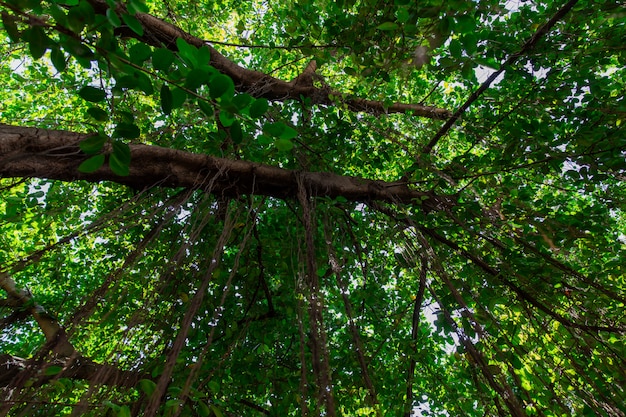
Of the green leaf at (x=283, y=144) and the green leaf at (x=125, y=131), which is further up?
the green leaf at (x=283, y=144)

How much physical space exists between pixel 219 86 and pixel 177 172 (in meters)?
1.13

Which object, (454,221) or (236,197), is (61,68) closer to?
(236,197)

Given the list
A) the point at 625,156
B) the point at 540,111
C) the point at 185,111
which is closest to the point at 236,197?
the point at 185,111

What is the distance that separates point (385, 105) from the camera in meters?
2.24

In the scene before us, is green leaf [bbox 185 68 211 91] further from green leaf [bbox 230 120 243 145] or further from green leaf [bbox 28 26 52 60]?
green leaf [bbox 28 26 52 60]

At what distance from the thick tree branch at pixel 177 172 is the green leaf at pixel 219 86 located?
790 millimetres

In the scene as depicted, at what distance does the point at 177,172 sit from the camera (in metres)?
1.74

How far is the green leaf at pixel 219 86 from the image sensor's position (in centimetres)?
72

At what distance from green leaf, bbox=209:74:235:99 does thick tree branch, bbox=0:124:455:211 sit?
790 millimetres

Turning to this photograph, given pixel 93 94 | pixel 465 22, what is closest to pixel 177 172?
pixel 93 94

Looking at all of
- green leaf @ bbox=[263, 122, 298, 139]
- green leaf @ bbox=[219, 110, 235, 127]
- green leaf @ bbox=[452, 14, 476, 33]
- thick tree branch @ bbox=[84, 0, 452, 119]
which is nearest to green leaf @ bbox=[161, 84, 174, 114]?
green leaf @ bbox=[219, 110, 235, 127]

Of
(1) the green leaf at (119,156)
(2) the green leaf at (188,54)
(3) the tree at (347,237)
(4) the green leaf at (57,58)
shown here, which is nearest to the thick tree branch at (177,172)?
(3) the tree at (347,237)

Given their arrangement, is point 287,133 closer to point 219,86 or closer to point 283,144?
point 283,144

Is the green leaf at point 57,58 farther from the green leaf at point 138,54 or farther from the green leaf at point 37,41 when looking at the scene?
the green leaf at point 138,54
